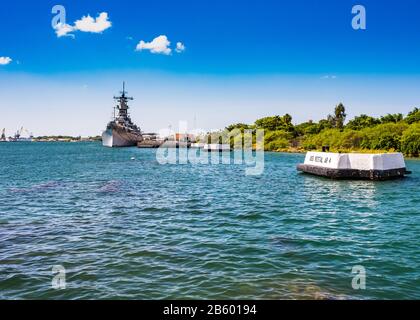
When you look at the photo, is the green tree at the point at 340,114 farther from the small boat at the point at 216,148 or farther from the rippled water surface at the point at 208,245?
the rippled water surface at the point at 208,245

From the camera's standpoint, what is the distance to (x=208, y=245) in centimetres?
1825

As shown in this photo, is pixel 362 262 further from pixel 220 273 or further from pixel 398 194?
pixel 398 194

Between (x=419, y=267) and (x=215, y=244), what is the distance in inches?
347

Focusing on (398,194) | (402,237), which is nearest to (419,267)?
(402,237)

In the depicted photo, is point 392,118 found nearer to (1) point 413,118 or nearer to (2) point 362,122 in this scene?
(2) point 362,122

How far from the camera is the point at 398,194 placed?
3612 centimetres

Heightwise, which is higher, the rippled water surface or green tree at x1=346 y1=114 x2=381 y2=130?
green tree at x1=346 y1=114 x2=381 y2=130

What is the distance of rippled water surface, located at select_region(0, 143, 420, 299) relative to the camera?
42.9 ft

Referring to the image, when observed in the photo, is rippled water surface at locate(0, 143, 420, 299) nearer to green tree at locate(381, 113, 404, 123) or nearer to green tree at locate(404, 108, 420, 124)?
green tree at locate(404, 108, 420, 124)
